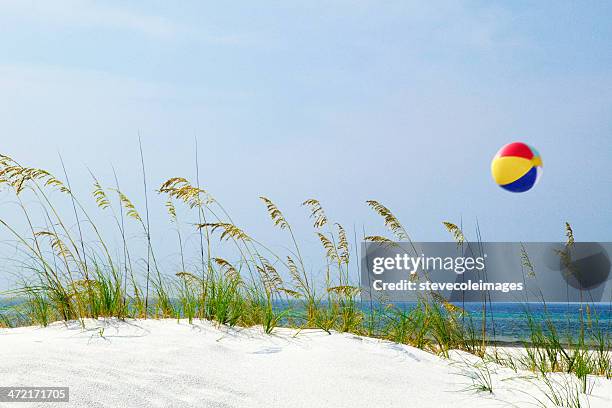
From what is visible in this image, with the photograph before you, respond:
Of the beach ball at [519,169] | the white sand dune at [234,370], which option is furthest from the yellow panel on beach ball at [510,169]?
the white sand dune at [234,370]

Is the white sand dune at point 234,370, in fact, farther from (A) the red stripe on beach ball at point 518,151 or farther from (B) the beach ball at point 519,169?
(A) the red stripe on beach ball at point 518,151

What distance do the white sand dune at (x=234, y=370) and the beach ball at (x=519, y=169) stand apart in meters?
3.78

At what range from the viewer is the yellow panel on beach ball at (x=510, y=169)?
754cm

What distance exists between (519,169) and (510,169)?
0.11 metres

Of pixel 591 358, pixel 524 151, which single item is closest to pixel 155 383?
pixel 591 358

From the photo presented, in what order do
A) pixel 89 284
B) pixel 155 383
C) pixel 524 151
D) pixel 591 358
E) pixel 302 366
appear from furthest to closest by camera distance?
pixel 524 151
pixel 591 358
pixel 89 284
pixel 302 366
pixel 155 383

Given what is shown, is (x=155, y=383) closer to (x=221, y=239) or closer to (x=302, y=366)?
(x=302, y=366)

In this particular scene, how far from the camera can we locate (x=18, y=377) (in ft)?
9.09

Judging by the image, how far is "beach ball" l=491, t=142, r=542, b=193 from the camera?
754 cm

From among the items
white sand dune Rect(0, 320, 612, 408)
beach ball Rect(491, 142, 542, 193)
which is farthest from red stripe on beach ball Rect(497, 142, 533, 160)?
white sand dune Rect(0, 320, 612, 408)

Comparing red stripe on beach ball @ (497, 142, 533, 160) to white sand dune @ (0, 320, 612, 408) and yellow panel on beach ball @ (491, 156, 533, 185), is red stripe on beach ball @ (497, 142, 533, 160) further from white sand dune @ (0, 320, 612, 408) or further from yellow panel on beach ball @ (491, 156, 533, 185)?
white sand dune @ (0, 320, 612, 408)

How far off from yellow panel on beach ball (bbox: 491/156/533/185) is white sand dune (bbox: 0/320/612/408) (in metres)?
3.78

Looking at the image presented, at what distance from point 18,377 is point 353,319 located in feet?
7.91

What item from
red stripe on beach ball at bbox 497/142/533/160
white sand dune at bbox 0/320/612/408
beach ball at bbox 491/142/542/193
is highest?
red stripe on beach ball at bbox 497/142/533/160
